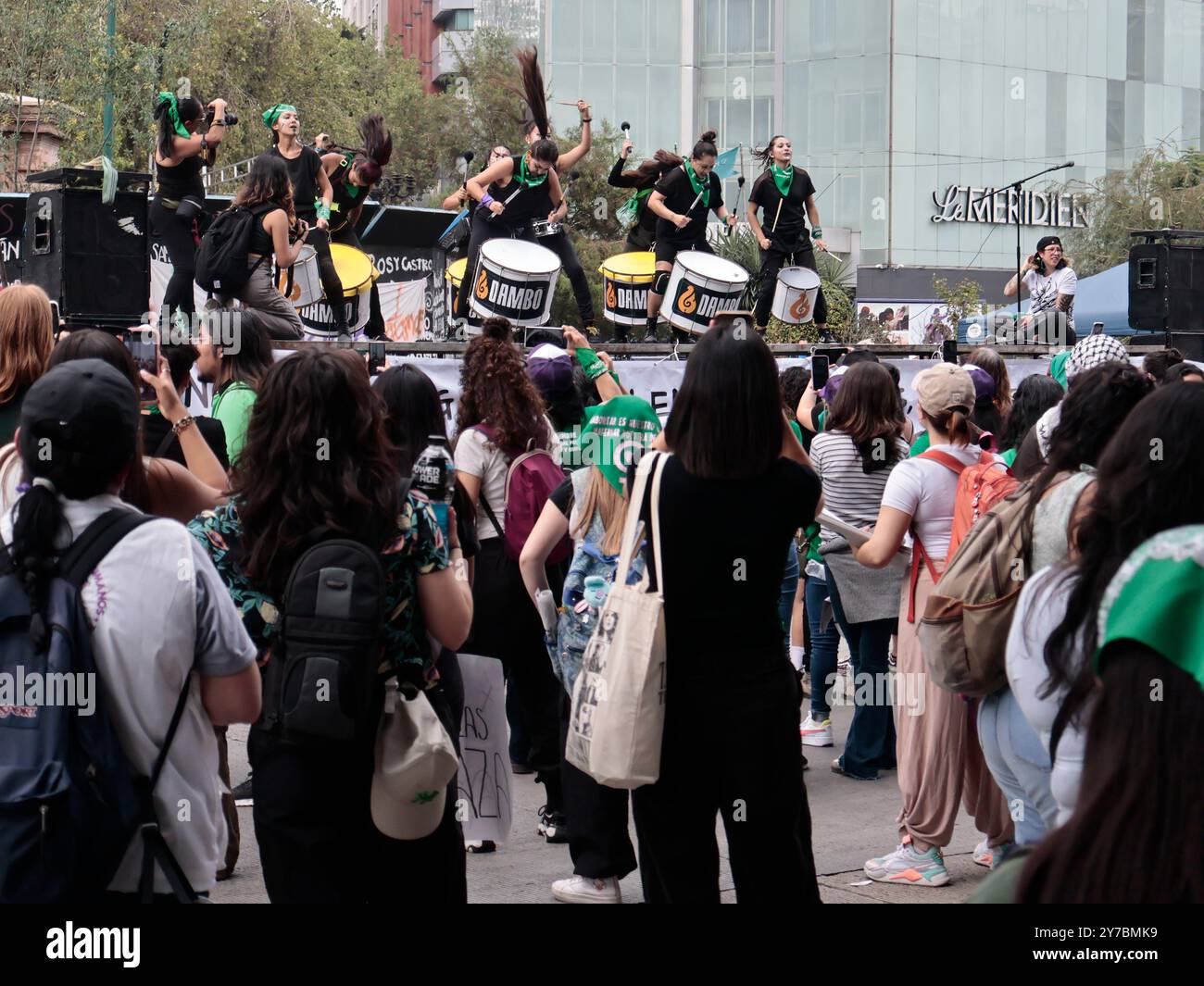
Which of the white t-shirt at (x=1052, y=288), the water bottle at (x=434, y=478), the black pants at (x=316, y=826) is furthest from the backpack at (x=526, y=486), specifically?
the white t-shirt at (x=1052, y=288)

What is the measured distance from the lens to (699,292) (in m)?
13.2

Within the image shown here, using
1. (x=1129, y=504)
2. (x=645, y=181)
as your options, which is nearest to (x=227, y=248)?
(x=645, y=181)

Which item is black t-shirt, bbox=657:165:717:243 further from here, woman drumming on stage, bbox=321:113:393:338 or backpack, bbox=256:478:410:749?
backpack, bbox=256:478:410:749

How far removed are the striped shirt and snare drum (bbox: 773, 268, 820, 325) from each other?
7.63m

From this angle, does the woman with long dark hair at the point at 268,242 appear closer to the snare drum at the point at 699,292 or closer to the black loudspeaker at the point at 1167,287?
the snare drum at the point at 699,292

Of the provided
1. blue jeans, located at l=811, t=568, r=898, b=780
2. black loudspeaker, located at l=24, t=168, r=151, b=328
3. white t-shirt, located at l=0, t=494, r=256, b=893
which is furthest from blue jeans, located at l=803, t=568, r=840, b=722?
black loudspeaker, located at l=24, t=168, r=151, b=328

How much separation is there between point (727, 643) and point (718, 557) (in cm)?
21

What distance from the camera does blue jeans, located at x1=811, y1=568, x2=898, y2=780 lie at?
21.9 ft

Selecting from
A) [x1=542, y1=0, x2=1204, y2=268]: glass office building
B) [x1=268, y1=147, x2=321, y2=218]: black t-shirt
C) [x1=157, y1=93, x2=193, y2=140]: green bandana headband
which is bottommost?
[x1=268, y1=147, x2=321, y2=218]: black t-shirt

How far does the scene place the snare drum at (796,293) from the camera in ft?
46.6

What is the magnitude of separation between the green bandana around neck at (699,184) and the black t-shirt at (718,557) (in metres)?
10.8

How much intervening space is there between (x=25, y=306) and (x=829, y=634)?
4214 mm

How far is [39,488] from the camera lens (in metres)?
2.81
